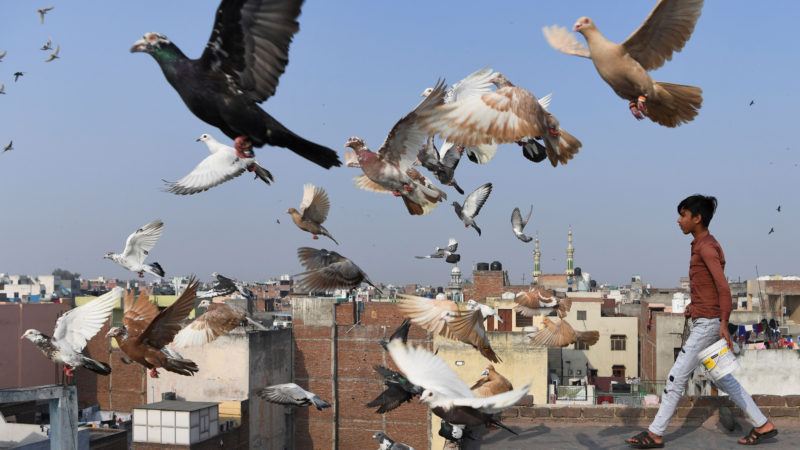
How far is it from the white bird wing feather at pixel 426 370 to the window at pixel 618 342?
180ft

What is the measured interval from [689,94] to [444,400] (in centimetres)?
339

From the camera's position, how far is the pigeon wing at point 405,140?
5.57 metres

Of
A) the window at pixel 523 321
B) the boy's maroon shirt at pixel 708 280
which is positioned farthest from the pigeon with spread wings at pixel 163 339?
the window at pixel 523 321

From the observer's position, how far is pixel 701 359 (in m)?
8.16

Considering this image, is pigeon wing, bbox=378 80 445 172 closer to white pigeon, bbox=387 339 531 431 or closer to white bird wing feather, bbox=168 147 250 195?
white bird wing feather, bbox=168 147 250 195

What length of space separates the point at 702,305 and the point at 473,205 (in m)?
3.46

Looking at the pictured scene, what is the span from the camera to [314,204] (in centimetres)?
801

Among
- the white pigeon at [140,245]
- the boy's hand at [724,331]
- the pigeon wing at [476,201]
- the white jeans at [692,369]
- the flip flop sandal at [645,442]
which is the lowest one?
the flip flop sandal at [645,442]

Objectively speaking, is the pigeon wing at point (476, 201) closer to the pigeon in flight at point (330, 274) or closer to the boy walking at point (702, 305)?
the pigeon in flight at point (330, 274)

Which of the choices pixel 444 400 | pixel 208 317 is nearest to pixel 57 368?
pixel 208 317

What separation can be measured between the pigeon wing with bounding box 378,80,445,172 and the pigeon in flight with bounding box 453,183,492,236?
3.91 metres

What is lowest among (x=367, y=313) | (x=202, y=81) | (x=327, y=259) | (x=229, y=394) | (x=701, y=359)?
(x=229, y=394)

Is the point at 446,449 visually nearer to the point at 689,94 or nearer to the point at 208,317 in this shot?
the point at 689,94

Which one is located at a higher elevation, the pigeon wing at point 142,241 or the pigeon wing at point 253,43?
the pigeon wing at point 253,43
